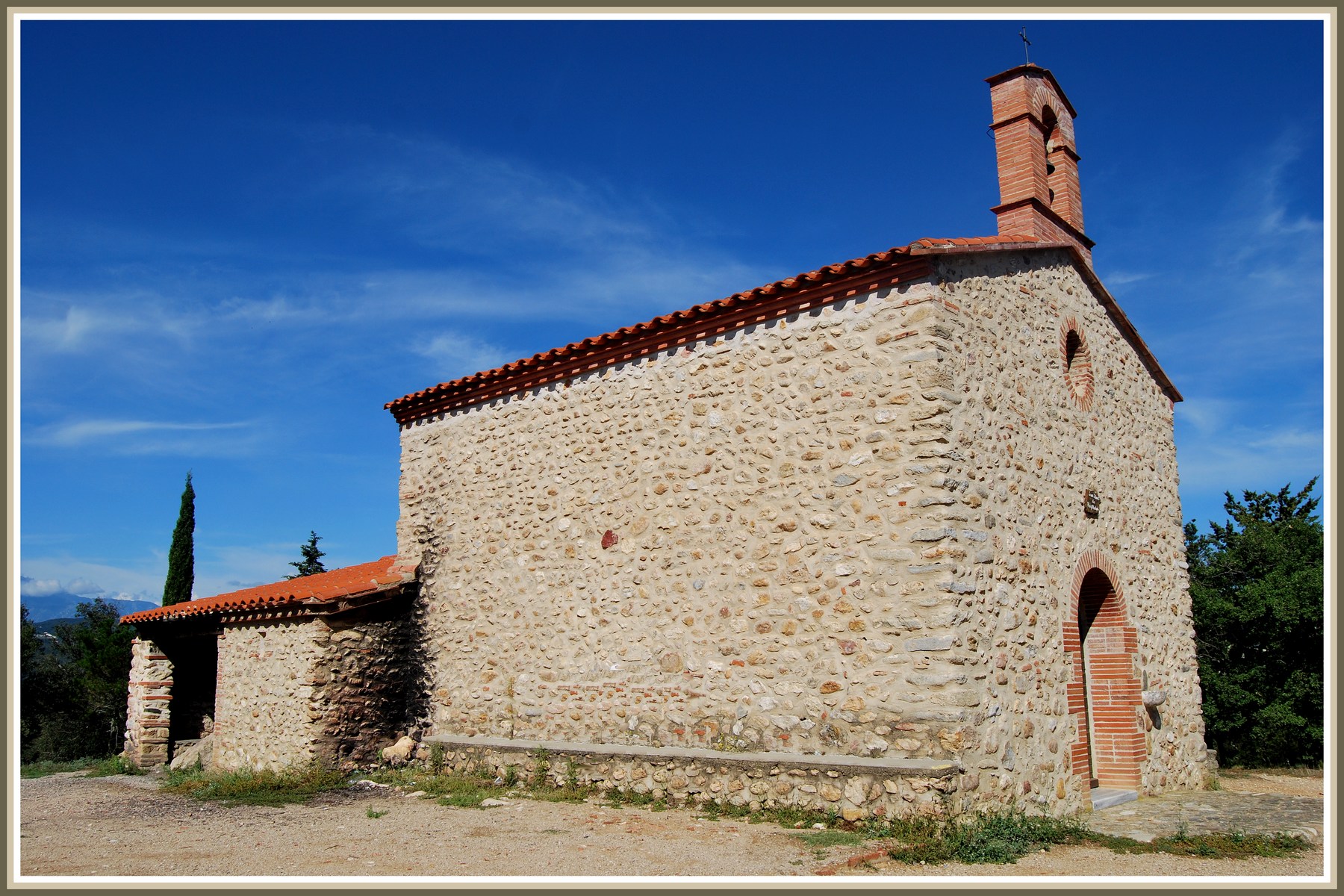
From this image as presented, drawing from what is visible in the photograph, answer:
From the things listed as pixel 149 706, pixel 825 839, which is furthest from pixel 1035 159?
pixel 149 706

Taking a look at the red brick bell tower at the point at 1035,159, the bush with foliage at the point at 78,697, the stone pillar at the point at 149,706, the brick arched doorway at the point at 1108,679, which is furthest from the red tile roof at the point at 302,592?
the red brick bell tower at the point at 1035,159

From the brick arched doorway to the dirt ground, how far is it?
10.1 ft

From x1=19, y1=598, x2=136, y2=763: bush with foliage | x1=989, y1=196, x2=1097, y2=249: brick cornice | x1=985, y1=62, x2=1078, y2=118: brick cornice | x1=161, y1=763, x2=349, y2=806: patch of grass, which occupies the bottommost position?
x1=19, y1=598, x2=136, y2=763: bush with foliage

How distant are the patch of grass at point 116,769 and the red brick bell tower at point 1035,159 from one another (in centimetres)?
1366

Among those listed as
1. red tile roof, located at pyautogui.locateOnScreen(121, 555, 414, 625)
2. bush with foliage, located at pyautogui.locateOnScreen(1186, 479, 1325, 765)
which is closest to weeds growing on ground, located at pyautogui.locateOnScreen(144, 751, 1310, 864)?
red tile roof, located at pyautogui.locateOnScreen(121, 555, 414, 625)

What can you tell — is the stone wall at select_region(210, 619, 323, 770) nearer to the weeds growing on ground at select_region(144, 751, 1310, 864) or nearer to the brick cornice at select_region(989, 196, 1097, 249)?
the weeds growing on ground at select_region(144, 751, 1310, 864)

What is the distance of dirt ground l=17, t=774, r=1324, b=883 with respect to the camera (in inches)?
247

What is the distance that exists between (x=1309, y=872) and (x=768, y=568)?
449 cm

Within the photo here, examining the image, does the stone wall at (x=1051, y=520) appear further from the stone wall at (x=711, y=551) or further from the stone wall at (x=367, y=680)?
the stone wall at (x=367, y=680)

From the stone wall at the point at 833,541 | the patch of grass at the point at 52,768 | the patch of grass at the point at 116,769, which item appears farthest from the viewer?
the patch of grass at the point at 52,768

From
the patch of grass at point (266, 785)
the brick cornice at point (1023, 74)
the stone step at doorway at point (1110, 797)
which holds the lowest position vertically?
the patch of grass at point (266, 785)

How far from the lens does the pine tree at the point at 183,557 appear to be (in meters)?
20.1

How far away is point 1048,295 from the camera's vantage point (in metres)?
9.98

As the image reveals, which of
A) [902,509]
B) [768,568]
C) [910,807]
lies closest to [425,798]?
[768,568]
